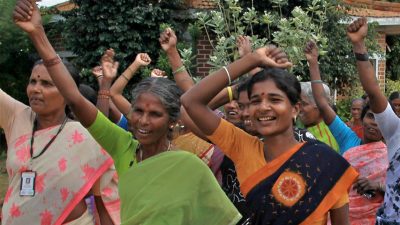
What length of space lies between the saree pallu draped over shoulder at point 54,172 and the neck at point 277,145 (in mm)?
869

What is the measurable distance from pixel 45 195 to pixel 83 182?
0.65ft

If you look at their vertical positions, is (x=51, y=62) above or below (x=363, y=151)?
above

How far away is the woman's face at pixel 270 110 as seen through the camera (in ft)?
9.37

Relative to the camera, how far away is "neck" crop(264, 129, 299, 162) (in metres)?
2.90

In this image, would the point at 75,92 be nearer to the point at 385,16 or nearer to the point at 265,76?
the point at 265,76

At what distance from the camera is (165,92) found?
9.93 ft

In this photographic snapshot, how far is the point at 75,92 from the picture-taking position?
296 cm

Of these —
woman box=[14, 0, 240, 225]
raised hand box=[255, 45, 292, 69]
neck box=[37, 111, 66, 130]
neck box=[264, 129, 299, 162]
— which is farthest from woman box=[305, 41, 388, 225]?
neck box=[37, 111, 66, 130]

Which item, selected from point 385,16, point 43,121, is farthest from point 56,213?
point 385,16

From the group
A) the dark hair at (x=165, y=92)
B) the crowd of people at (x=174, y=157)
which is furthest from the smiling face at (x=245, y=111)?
the dark hair at (x=165, y=92)

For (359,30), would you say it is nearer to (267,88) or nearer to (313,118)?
(267,88)

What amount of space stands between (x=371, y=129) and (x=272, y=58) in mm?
1600

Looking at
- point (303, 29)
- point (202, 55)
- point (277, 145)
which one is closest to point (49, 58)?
point (277, 145)

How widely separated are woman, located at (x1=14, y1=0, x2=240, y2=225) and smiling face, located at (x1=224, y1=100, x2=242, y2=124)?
1159 millimetres
